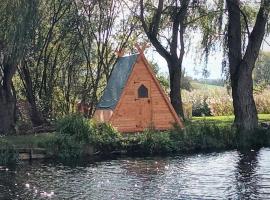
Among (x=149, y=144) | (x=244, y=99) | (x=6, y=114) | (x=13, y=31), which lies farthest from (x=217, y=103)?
(x=13, y=31)

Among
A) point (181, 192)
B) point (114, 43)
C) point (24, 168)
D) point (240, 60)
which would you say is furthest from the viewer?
point (114, 43)

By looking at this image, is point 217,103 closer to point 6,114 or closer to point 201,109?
point 201,109

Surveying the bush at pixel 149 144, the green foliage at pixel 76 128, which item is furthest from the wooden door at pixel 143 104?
the green foliage at pixel 76 128

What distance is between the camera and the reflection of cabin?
2328cm

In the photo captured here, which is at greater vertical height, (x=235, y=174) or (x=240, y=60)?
(x=240, y=60)

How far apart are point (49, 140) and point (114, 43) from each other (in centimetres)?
1330

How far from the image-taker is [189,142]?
20953mm

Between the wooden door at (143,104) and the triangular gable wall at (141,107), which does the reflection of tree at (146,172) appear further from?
the wooden door at (143,104)

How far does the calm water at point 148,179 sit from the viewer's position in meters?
13.4

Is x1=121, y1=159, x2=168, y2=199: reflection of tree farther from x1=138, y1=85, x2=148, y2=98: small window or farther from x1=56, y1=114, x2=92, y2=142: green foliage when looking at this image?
x1=138, y1=85, x2=148, y2=98: small window

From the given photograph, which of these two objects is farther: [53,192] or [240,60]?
[240,60]

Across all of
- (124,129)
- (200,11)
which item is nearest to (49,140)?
(124,129)

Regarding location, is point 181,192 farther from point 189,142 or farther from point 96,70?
point 96,70

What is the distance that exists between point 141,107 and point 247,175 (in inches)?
346
